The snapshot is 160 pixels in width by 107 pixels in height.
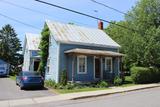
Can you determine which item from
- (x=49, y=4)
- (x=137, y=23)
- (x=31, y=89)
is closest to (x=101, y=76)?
(x=31, y=89)

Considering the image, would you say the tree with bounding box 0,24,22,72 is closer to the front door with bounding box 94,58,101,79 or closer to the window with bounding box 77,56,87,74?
the front door with bounding box 94,58,101,79

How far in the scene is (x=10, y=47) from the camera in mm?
65875

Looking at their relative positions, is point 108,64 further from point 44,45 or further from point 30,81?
point 30,81

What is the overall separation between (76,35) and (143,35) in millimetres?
10331

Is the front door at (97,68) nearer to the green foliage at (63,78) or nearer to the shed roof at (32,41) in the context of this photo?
the green foliage at (63,78)

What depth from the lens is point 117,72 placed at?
1273 inches

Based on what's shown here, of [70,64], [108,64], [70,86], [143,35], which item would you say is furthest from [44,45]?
[143,35]

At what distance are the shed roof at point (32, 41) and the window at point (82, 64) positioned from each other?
1339cm

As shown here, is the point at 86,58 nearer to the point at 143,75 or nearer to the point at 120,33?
the point at 143,75

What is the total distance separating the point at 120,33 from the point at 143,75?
47.5 ft

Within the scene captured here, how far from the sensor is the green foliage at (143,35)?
1388 inches

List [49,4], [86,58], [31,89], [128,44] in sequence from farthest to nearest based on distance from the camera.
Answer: [128,44] < [86,58] < [31,89] < [49,4]

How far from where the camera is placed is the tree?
62.0m

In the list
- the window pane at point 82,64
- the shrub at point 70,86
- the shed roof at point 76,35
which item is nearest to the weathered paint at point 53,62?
the shed roof at point 76,35
